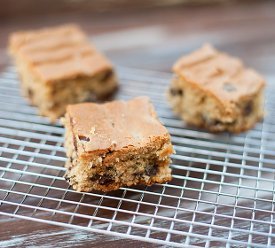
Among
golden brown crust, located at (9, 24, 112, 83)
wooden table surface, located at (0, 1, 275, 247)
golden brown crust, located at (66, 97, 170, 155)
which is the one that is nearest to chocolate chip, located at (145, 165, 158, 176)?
golden brown crust, located at (66, 97, 170, 155)

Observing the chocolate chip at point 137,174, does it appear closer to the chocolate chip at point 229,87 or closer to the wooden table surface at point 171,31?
the chocolate chip at point 229,87

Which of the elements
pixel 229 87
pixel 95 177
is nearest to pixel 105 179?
pixel 95 177

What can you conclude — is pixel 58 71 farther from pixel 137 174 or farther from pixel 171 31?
pixel 171 31

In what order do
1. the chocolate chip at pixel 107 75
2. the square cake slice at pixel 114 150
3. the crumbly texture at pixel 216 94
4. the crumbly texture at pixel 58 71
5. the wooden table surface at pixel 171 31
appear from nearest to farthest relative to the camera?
the square cake slice at pixel 114 150, the crumbly texture at pixel 216 94, the crumbly texture at pixel 58 71, the chocolate chip at pixel 107 75, the wooden table surface at pixel 171 31

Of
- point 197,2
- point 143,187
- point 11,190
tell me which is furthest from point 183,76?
point 197,2

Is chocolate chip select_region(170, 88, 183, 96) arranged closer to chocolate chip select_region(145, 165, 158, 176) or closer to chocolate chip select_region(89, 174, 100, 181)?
chocolate chip select_region(145, 165, 158, 176)

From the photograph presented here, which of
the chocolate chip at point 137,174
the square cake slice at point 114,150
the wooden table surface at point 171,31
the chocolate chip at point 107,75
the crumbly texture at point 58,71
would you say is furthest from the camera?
the wooden table surface at point 171,31

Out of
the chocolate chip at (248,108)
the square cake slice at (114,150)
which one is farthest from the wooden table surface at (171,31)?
the square cake slice at (114,150)
